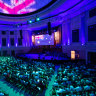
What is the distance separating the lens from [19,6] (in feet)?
60.6

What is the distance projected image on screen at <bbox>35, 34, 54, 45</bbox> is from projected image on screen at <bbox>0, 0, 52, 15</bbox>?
6.82m

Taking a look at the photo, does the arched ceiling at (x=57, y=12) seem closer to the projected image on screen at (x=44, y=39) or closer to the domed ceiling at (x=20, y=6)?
the domed ceiling at (x=20, y=6)

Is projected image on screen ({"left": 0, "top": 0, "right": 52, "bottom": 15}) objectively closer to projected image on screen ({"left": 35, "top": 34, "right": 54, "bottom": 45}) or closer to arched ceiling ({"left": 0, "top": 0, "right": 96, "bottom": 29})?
arched ceiling ({"left": 0, "top": 0, "right": 96, "bottom": 29})

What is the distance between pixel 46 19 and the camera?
20.2 m

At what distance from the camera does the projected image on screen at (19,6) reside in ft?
54.3

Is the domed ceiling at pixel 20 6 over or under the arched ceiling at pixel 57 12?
over

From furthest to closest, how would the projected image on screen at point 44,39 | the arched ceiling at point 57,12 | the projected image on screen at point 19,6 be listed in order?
the projected image on screen at point 44,39 → the projected image on screen at point 19,6 → the arched ceiling at point 57,12

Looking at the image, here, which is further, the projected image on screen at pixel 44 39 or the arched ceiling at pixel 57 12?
the projected image on screen at pixel 44 39

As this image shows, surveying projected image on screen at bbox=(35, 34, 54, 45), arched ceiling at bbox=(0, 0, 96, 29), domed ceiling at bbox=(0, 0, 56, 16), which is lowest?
projected image on screen at bbox=(35, 34, 54, 45)

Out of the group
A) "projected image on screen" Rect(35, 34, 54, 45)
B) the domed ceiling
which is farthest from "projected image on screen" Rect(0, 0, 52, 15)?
"projected image on screen" Rect(35, 34, 54, 45)

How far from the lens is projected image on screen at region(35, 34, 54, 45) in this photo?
22.6 meters

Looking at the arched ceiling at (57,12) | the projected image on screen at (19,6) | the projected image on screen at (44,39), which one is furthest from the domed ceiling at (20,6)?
the projected image on screen at (44,39)

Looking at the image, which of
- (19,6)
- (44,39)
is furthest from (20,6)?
(44,39)

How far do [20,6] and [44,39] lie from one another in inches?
344
